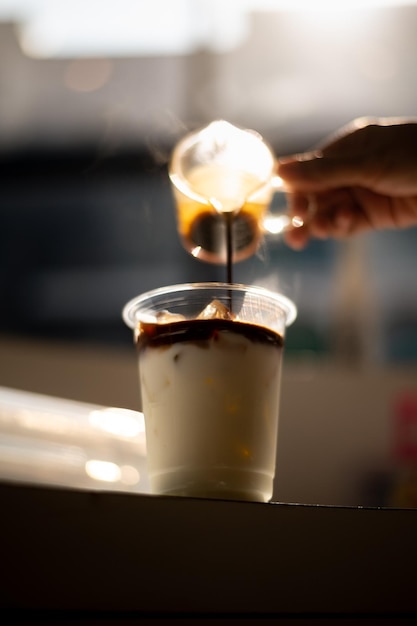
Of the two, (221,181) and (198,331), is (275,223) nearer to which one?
(221,181)

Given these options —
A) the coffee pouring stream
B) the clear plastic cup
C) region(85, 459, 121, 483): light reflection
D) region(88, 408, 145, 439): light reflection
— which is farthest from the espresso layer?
region(88, 408, 145, 439): light reflection

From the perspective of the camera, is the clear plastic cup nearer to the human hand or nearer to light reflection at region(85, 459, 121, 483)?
the human hand

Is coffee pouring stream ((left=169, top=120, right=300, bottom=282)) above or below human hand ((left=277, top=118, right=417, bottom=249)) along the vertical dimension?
below

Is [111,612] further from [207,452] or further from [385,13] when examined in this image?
[385,13]

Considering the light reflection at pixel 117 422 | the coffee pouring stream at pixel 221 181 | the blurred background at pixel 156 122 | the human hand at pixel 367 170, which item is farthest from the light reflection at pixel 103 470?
the blurred background at pixel 156 122

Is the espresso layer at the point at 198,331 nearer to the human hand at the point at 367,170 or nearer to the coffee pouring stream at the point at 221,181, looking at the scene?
the coffee pouring stream at the point at 221,181

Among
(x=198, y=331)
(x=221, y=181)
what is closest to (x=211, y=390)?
(x=198, y=331)
